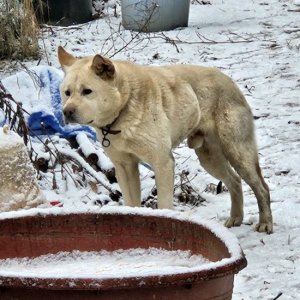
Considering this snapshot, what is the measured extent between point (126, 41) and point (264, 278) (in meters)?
6.75

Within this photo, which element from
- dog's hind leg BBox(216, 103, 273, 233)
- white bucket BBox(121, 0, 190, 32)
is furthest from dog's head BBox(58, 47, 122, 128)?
white bucket BBox(121, 0, 190, 32)

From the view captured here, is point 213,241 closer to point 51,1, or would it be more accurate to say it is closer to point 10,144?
point 10,144

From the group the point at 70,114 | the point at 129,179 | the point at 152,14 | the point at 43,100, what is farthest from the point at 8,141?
the point at 152,14

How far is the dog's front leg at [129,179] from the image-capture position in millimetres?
5359

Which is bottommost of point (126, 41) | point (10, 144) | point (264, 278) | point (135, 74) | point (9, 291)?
point (126, 41)

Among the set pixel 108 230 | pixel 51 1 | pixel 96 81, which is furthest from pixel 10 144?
pixel 51 1

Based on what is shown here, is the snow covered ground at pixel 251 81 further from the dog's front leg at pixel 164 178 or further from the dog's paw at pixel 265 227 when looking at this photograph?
the dog's front leg at pixel 164 178

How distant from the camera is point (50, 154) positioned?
21.8 feet

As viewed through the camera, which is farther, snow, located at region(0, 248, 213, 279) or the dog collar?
the dog collar

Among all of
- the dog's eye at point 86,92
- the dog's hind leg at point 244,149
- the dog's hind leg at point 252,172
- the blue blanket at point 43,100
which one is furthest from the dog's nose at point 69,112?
the blue blanket at point 43,100

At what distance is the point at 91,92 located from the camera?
16.3ft

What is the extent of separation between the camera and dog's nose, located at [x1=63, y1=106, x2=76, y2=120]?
485 cm

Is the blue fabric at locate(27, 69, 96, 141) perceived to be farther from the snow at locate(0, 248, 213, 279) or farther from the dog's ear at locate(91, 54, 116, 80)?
the snow at locate(0, 248, 213, 279)

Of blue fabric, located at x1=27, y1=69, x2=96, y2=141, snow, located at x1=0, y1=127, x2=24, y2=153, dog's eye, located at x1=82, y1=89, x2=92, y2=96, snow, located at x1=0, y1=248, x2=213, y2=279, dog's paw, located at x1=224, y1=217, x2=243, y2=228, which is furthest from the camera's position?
blue fabric, located at x1=27, y1=69, x2=96, y2=141
